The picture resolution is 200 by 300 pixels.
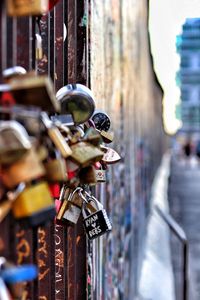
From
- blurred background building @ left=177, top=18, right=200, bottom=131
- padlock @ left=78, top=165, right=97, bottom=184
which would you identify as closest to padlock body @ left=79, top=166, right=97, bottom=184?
padlock @ left=78, top=165, right=97, bottom=184

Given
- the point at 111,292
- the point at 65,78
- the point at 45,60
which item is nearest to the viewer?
the point at 45,60

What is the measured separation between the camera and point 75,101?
128cm

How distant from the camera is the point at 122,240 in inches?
161

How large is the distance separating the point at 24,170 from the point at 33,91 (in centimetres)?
9

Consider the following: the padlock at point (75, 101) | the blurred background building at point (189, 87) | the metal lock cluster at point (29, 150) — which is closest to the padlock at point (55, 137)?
the metal lock cluster at point (29, 150)

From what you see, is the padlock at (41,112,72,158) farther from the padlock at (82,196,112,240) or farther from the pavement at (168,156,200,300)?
the pavement at (168,156,200,300)

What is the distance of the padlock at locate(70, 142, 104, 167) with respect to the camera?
105 centimetres

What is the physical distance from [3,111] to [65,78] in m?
1.07

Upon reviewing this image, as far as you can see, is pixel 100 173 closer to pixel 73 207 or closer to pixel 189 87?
pixel 73 207

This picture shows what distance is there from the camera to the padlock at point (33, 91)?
77 centimetres

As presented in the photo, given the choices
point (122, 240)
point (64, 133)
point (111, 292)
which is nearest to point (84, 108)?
point (64, 133)

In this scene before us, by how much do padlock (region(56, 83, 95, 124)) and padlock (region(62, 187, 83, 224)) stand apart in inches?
8.8

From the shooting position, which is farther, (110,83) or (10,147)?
(110,83)

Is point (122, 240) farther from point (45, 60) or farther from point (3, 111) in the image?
point (3, 111)
